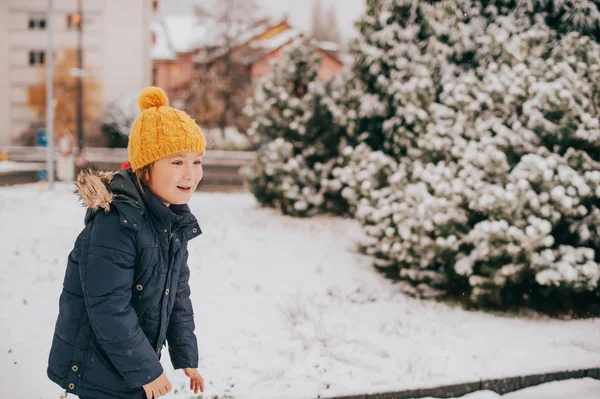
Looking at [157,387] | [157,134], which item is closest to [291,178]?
[157,134]

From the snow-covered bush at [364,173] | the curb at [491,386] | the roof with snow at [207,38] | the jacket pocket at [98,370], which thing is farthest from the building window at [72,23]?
the jacket pocket at [98,370]

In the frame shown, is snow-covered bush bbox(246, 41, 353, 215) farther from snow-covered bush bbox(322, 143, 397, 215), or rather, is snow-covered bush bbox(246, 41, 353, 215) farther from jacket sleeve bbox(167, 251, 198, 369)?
jacket sleeve bbox(167, 251, 198, 369)

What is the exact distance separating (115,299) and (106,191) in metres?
0.46

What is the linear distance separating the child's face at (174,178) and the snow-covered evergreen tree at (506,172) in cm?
436

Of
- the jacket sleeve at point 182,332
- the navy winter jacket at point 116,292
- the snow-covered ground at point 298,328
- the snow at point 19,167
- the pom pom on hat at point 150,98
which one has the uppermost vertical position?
the pom pom on hat at point 150,98

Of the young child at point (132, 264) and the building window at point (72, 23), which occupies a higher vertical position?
the building window at point (72, 23)

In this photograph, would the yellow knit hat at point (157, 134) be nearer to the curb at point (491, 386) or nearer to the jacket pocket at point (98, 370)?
the jacket pocket at point (98, 370)

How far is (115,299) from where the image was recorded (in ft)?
7.30

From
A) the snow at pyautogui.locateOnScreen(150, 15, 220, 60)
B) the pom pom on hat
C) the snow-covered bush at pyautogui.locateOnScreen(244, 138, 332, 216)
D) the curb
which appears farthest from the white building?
the pom pom on hat

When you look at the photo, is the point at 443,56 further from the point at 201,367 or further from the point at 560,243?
the point at 201,367

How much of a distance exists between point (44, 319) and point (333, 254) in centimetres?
456

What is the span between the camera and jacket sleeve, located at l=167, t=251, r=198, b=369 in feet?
8.91

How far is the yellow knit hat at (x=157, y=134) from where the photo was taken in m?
2.46

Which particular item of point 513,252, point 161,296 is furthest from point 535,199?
point 161,296
